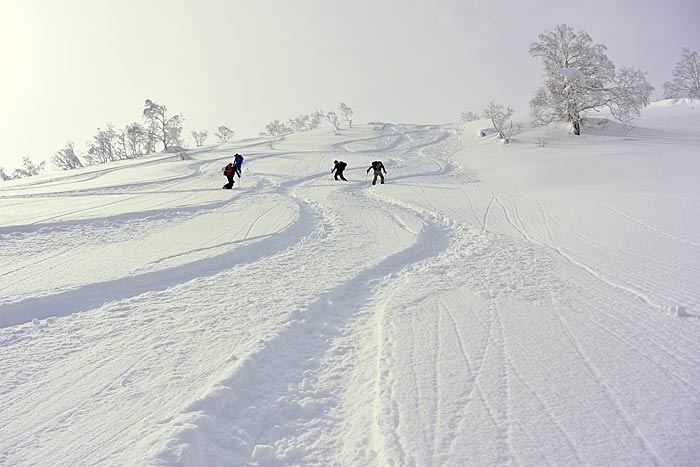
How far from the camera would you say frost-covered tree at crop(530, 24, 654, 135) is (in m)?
28.7

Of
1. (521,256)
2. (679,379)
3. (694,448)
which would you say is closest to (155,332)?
(694,448)

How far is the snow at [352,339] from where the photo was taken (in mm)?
2775

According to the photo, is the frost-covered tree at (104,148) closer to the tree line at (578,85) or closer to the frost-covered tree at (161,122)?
the frost-covered tree at (161,122)

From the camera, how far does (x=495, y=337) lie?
4.20 meters

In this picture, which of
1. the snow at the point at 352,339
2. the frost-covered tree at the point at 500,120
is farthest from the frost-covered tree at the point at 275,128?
the snow at the point at 352,339

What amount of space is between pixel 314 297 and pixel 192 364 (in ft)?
6.27

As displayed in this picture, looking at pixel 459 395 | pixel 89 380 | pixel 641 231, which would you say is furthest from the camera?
pixel 641 231

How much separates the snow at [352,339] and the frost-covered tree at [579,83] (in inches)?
928

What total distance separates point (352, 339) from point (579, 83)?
32346 mm

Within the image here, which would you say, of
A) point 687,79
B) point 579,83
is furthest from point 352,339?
point 687,79

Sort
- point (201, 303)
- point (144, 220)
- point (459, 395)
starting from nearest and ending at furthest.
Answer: point (459, 395) < point (201, 303) < point (144, 220)

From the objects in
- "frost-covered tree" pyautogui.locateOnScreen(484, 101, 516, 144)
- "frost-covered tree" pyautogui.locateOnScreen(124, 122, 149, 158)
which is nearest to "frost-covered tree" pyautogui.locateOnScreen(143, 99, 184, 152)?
"frost-covered tree" pyautogui.locateOnScreen(124, 122, 149, 158)

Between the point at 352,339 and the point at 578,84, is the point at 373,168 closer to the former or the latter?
the point at 352,339

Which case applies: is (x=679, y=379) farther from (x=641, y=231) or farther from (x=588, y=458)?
(x=641, y=231)
